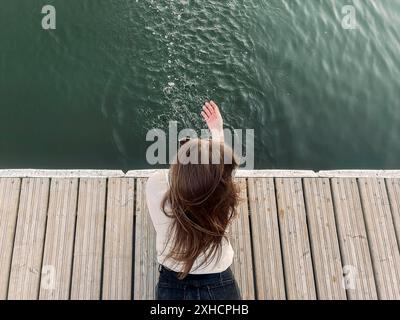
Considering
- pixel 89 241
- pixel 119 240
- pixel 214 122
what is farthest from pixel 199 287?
pixel 214 122

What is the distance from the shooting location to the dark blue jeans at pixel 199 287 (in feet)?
11.0

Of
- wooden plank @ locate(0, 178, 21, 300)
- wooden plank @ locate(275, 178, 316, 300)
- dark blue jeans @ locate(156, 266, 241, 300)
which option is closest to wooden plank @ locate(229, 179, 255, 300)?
wooden plank @ locate(275, 178, 316, 300)

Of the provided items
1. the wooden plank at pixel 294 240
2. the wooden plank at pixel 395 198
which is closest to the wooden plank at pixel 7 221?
the wooden plank at pixel 294 240

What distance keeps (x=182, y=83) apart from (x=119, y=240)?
296 cm

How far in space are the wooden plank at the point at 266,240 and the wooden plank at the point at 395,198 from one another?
3.91ft

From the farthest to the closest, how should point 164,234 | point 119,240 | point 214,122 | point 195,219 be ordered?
point 119,240 < point 214,122 < point 164,234 < point 195,219

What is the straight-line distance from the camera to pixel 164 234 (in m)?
3.25

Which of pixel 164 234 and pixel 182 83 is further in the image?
pixel 182 83

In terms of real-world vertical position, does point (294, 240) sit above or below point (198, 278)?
above

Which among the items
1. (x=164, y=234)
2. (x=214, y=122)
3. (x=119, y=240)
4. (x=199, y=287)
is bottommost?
(x=199, y=287)

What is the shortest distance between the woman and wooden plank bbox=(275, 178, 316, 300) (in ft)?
2.63

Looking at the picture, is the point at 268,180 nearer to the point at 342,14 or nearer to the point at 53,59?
the point at 53,59

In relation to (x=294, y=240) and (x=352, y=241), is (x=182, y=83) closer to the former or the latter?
(x=294, y=240)

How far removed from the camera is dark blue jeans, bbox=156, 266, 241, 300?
11.0 ft
